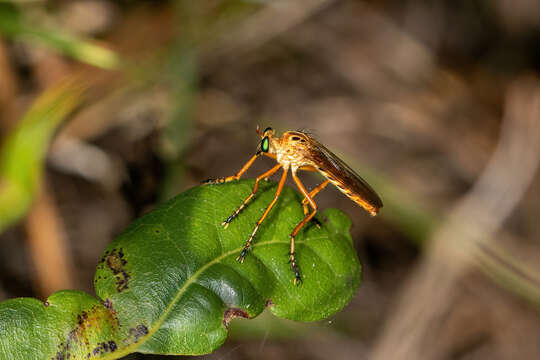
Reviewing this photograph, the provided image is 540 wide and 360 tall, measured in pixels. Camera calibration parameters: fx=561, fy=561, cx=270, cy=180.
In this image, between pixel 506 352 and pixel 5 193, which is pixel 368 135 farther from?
pixel 5 193

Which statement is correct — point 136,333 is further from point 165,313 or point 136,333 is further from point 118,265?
point 118,265

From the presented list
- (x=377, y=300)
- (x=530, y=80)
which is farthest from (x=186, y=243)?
(x=530, y=80)

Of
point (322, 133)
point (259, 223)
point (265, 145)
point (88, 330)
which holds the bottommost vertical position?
point (88, 330)

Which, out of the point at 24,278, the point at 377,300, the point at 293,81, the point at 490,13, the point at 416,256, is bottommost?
the point at 24,278

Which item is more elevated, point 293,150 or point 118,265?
point 293,150

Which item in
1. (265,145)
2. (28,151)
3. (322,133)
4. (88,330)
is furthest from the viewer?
(322,133)

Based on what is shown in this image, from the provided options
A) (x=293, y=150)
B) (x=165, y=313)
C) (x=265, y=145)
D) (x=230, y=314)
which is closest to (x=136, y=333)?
(x=165, y=313)

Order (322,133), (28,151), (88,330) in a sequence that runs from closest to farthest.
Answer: (88,330) → (28,151) → (322,133)
